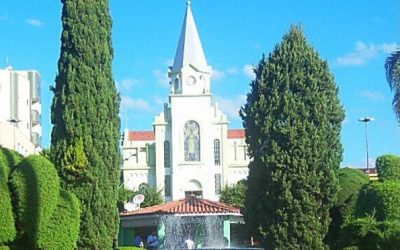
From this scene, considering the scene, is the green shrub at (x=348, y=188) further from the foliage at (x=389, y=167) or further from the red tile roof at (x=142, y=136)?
the red tile roof at (x=142, y=136)

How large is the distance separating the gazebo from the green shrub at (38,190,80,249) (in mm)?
13255

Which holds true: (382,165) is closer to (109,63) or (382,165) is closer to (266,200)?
(266,200)

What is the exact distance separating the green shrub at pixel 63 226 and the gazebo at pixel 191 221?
13.3 metres

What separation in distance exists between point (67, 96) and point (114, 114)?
Answer: 1.75m

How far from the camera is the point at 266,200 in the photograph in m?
24.4

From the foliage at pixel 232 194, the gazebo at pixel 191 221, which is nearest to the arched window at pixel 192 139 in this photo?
the foliage at pixel 232 194

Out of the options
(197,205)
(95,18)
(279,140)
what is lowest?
(197,205)

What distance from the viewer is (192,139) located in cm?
7631

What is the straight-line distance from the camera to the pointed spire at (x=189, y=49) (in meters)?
74.9

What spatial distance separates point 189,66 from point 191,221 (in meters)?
41.1

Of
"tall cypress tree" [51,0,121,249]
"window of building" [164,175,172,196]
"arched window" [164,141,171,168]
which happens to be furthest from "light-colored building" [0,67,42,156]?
"tall cypress tree" [51,0,121,249]

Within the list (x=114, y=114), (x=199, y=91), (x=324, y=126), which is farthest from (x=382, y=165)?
(x=199, y=91)

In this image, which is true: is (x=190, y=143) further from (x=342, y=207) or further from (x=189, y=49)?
(x=342, y=207)

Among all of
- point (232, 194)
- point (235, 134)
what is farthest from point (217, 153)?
point (232, 194)
